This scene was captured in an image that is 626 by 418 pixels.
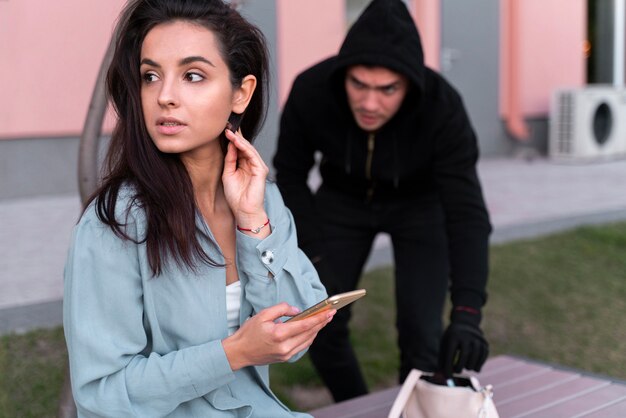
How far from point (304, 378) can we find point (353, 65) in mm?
1622

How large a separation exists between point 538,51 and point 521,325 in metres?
8.00

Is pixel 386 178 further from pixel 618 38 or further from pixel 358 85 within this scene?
pixel 618 38

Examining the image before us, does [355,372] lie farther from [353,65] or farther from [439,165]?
[353,65]

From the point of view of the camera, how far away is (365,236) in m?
3.19

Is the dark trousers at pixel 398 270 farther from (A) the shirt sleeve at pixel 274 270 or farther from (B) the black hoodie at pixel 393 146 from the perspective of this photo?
(A) the shirt sleeve at pixel 274 270

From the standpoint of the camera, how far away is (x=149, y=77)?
1.67 m

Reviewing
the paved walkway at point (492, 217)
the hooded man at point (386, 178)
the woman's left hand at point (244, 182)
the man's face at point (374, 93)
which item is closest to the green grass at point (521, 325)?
the paved walkway at point (492, 217)

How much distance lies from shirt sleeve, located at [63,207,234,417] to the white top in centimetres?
19

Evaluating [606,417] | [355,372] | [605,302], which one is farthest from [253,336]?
[605,302]

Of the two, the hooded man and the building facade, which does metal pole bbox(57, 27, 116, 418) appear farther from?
the hooded man

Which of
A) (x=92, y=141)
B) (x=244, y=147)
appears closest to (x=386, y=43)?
(x=92, y=141)

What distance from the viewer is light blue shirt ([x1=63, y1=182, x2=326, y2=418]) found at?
1.49m

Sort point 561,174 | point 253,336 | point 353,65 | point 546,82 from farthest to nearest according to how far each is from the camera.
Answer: point 546,82 < point 561,174 < point 353,65 < point 253,336

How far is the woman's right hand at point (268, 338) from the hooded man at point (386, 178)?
1.17m
